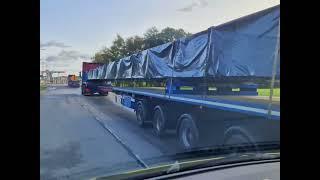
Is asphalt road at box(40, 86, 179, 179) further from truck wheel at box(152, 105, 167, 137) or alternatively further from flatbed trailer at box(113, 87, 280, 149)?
flatbed trailer at box(113, 87, 280, 149)

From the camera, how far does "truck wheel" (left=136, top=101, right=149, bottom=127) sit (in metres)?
8.40

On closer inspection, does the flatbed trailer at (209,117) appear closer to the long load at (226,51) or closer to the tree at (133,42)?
the long load at (226,51)

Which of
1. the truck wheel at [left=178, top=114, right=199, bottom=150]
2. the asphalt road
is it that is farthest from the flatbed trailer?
the asphalt road

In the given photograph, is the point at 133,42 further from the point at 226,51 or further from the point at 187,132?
the point at 187,132

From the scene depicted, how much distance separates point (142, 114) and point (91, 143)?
12.0 feet

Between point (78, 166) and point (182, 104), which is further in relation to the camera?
point (182, 104)

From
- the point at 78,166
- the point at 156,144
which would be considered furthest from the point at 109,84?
the point at 78,166

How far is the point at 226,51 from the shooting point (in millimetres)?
5883

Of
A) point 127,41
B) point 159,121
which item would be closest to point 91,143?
point 127,41

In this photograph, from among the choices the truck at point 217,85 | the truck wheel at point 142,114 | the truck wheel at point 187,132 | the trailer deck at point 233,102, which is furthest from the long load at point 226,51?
the truck wheel at point 142,114
